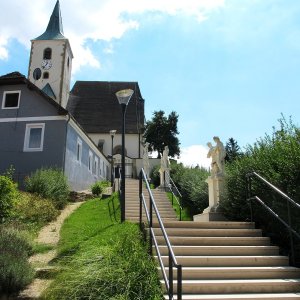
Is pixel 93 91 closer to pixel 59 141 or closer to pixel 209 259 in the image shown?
pixel 59 141

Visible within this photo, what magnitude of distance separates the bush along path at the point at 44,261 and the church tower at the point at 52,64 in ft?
105

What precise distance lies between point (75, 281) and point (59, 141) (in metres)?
16.4

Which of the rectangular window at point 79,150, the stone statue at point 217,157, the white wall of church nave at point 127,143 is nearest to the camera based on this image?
the stone statue at point 217,157

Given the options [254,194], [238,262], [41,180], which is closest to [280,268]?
[238,262]

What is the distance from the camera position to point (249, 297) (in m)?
5.78

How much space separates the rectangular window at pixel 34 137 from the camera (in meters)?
21.6

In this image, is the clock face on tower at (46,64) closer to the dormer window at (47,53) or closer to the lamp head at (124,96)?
the dormer window at (47,53)

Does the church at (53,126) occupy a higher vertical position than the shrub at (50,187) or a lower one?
higher

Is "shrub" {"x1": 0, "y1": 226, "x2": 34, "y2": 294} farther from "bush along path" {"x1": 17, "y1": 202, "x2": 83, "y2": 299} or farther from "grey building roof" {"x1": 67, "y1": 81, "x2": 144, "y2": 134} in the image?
"grey building roof" {"x1": 67, "y1": 81, "x2": 144, "y2": 134}

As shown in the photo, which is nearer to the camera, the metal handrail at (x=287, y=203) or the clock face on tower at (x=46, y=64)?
the metal handrail at (x=287, y=203)

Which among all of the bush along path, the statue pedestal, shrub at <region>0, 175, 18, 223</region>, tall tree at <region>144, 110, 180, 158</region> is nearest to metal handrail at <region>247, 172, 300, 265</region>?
the statue pedestal

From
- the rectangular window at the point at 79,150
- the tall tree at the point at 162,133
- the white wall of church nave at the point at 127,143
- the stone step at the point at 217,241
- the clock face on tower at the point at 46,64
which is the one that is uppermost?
the clock face on tower at the point at 46,64

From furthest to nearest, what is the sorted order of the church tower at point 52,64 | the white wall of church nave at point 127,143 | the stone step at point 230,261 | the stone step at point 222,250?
the white wall of church nave at point 127,143, the church tower at point 52,64, the stone step at point 222,250, the stone step at point 230,261

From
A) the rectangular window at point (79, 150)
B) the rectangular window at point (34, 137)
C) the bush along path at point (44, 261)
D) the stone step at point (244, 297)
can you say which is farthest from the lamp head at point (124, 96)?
the rectangular window at point (79, 150)
